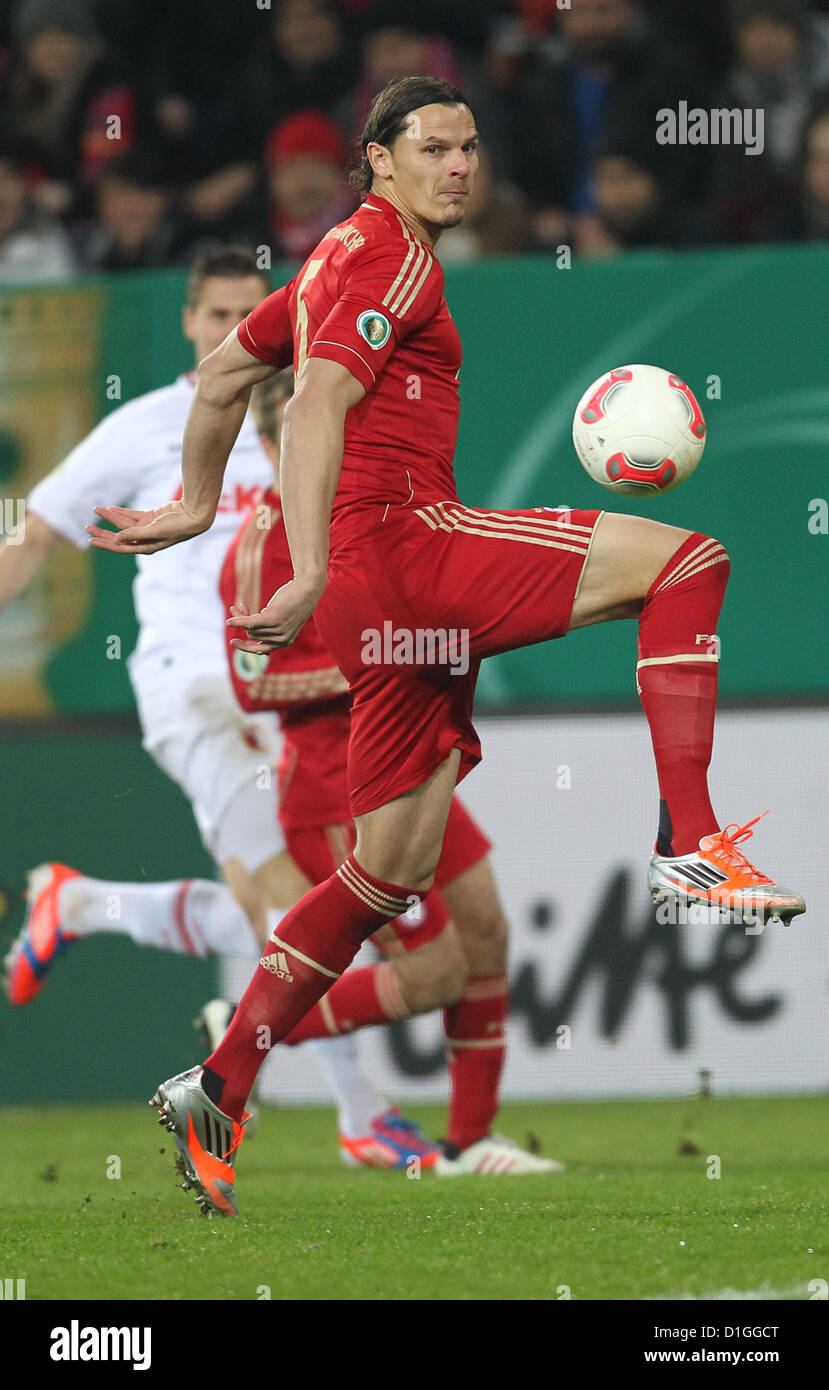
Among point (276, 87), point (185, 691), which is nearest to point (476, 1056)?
point (185, 691)

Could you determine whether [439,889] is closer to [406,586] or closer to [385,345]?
[406,586]

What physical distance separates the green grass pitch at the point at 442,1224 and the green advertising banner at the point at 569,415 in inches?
73.3

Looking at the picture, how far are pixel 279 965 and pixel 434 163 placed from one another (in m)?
1.82

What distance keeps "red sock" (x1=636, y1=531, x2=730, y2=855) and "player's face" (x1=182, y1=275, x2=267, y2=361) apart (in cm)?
297

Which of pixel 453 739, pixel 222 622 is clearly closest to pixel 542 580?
pixel 453 739

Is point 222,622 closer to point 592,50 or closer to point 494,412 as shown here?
point 494,412

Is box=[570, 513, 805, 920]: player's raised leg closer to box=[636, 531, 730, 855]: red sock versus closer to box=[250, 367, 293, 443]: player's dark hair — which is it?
box=[636, 531, 730, 855]: red sock

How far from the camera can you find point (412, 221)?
4371 mm

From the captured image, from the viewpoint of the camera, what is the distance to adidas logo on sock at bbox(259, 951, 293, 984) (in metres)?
4.54

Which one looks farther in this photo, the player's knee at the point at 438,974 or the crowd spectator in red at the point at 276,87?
the crowd spectator in red at the point at 276,87

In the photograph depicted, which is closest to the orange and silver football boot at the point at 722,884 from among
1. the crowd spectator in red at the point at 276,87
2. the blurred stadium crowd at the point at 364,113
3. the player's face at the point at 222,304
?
the player's face at the point at 222,304

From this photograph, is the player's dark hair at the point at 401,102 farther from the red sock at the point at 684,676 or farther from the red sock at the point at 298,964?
the red sock at the point at 298,964

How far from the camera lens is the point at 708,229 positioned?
29.6 feet

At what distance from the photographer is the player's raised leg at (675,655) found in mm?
4180
